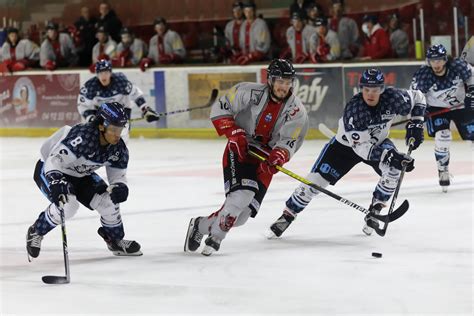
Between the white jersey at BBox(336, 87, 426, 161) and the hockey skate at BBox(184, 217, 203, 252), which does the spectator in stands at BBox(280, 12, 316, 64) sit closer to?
the white jersey at BBox(336, 87, 426, 161)

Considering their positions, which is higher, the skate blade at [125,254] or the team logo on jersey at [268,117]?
the team logo on jersey at [268,117]

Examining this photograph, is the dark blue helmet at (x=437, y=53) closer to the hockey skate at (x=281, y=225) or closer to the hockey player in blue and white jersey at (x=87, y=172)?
the hockey skate at (x=281, y=225)

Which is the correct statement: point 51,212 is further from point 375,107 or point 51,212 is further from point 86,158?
point 375,107

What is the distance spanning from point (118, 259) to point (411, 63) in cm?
668

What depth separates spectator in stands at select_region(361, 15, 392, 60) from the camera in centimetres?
1240

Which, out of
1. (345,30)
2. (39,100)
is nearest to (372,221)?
(345,30)

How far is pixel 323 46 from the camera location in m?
12.7

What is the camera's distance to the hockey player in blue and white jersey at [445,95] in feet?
28.6

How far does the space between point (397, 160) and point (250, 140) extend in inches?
34.1

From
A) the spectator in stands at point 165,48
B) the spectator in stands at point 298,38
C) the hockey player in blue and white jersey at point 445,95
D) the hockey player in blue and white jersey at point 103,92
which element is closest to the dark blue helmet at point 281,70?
the hockey player in blue and white jersey at point 445,95

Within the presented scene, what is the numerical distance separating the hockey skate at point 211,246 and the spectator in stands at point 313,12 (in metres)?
7.26

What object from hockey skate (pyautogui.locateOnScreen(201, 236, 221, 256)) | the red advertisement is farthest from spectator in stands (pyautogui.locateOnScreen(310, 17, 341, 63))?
hockey skate (pyautogui.locateOnScreen(201, 236, 221, 256))

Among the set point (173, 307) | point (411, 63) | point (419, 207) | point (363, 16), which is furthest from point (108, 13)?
point (173, 307)

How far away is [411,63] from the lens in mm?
12055
